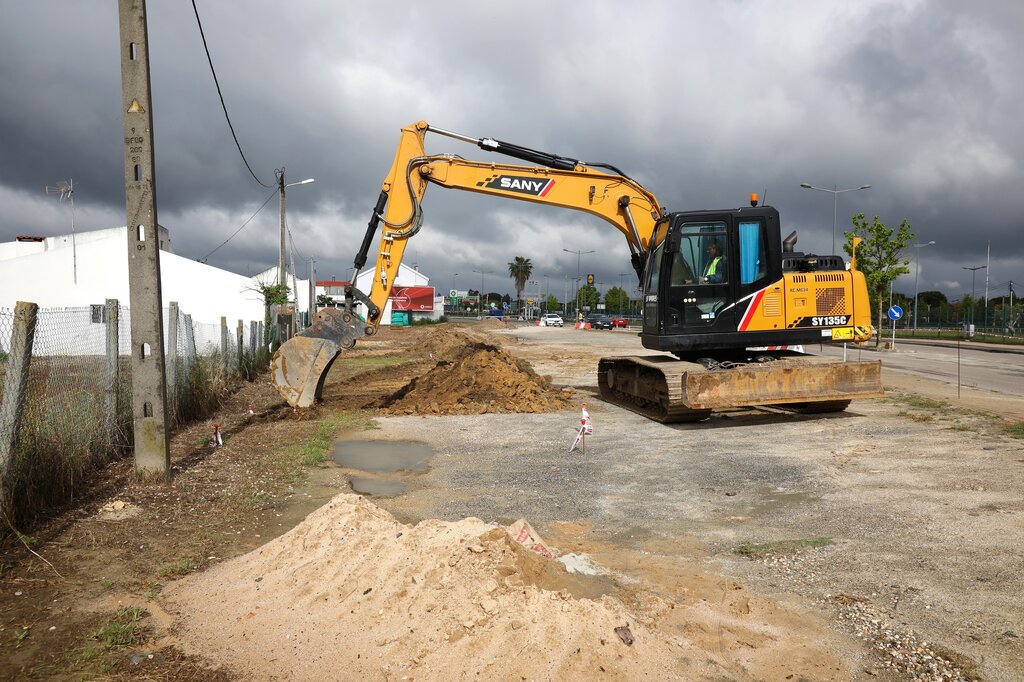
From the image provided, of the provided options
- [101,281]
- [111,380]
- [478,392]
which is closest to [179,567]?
[111,380]

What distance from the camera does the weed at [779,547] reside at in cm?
550

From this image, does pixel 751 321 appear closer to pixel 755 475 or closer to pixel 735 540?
pixel 755 475

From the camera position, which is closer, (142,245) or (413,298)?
(142,245)

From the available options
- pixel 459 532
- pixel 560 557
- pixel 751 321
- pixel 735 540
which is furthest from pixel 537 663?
pixel 751 321

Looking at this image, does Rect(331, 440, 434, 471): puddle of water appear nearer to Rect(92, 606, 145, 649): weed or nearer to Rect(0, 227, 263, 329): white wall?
Rect(92, 606, 145, 649): weed

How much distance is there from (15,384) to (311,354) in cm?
583

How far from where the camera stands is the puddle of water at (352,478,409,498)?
7715mm

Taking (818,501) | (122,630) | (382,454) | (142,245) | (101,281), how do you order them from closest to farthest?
(122,630), (818,501), (142,245), (382,454), (101,281)

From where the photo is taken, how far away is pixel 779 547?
5.64 meters

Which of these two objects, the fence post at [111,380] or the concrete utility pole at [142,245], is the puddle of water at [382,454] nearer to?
the concrete utility pole at [142,245]

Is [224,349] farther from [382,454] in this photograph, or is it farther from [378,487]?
[378,487]

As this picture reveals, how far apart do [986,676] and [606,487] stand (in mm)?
4508

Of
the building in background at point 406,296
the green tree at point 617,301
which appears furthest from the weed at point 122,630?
the green tree at point 617,301

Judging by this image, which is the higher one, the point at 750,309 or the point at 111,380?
the point at 750,309
